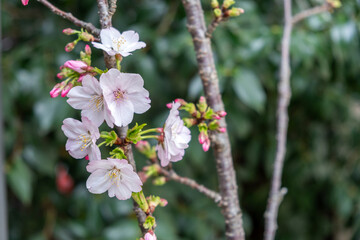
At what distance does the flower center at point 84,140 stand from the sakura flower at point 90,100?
0.05 ft

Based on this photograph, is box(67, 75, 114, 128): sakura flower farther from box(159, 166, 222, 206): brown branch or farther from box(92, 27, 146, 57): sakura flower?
box(159, 166, 222, 206): brown branch

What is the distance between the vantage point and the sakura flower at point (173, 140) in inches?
12.7

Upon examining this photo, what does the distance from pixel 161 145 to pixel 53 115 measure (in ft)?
1.97

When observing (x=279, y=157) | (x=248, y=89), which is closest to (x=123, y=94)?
(x=279, y=157)

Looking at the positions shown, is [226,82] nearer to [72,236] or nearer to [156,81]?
[156,81]

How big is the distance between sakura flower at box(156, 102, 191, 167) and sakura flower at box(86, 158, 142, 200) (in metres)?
0.03

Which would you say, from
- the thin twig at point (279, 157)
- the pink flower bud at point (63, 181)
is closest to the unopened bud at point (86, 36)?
the thin twig at point (279, 157)

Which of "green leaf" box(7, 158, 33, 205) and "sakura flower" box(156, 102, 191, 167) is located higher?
"green leaf" box(7, 158, 33, 205)

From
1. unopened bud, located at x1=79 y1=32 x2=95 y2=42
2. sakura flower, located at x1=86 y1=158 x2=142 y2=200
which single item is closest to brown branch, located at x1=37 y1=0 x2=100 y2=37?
unopened bud, located at x1=79 y1=32 x2=95 y2=42

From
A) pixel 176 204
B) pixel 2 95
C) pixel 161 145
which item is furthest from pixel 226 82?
pixel 161 145

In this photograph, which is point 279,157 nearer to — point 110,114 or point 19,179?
point 110,114

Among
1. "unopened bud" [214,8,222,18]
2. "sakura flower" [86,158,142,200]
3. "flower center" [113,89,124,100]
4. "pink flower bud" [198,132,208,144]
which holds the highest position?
"unopened bud" [214,8,222,18]

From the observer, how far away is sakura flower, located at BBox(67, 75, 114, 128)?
0.30 m

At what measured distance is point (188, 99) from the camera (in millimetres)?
997
